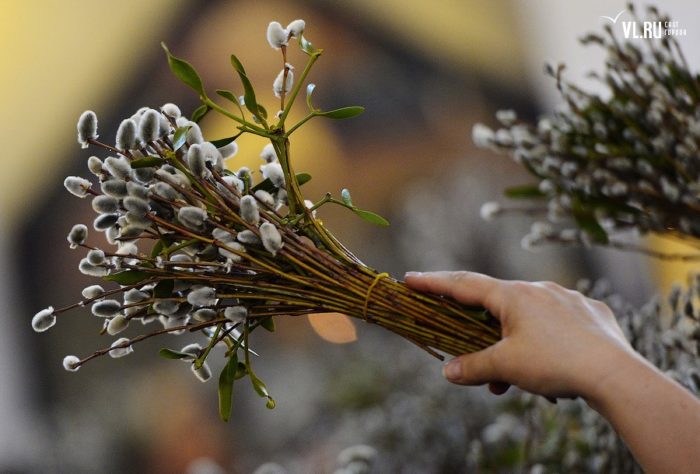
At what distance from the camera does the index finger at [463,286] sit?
666 mm

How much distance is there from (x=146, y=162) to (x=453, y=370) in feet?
1.07

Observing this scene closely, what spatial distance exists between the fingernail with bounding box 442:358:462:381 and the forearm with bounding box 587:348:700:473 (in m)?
0.12

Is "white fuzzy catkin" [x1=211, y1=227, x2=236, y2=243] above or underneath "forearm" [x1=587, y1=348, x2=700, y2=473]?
above

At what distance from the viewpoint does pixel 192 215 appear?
0.63m

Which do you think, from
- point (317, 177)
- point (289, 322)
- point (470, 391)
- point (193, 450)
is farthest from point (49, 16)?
point (470, 391)

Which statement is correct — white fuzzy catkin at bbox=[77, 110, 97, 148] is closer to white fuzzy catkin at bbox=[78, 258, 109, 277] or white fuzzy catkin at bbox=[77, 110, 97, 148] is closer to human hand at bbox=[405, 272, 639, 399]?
white fuzzy catkin at bbox=[78, 258, 109, 277]

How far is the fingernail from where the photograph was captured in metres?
0.68

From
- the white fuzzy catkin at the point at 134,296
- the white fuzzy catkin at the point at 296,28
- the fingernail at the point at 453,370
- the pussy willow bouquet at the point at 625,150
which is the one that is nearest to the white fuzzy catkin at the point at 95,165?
the white fuzzy catkin at the point at 134,296

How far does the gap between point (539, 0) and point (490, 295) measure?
3843mm

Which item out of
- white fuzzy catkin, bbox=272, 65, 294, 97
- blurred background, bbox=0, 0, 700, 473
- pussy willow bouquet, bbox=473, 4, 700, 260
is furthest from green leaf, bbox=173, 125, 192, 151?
blurred background, bbox=0, 0, 700, 473

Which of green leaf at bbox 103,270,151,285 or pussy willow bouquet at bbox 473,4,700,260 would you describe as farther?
pussy willow bouquet at bbox 473,4,700,260

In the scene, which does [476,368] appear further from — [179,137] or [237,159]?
[237,159]

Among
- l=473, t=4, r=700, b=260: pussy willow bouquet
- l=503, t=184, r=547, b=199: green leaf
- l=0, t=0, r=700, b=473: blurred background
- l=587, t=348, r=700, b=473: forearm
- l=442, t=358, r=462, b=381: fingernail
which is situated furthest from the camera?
l=0, t=0, r=700, b=473: blurred background

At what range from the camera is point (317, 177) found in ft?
12.4
